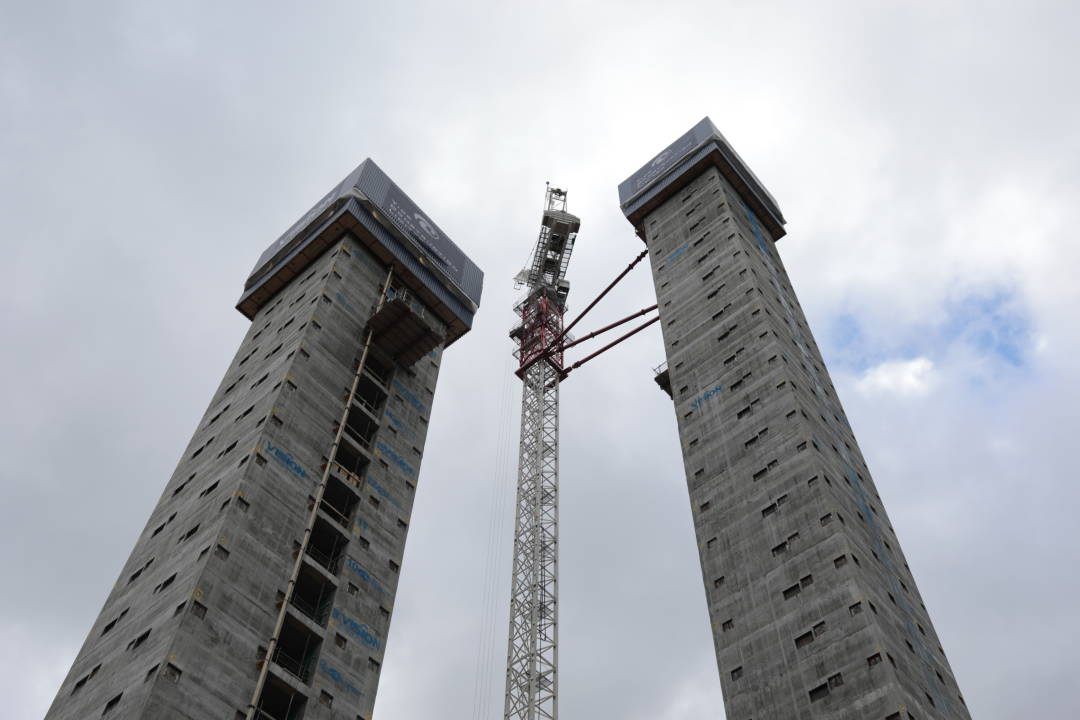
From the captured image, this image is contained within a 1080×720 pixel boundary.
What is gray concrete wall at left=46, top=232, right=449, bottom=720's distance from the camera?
4372cm

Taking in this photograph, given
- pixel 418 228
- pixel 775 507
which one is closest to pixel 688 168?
pixel 418 228

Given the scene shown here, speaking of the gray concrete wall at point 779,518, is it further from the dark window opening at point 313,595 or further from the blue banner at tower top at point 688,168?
the dark window opening at point 313,595

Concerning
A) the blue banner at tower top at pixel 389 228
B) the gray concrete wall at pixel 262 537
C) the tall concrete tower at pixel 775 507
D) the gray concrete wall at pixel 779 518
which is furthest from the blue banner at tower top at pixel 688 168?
the gray concrete wall at pixel 262 537

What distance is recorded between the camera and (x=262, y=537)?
5003 centimetres

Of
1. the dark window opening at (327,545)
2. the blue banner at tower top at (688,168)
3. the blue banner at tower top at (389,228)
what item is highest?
the blue banner at tower top at (688,168)

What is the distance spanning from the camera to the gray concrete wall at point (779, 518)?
152 feet

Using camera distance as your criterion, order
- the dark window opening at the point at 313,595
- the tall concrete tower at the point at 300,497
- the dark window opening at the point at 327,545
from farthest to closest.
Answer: the dark window opening at the point at 327,545, the dark window opening at the point at 313,595, the tall concrete tower at the point at 300,497

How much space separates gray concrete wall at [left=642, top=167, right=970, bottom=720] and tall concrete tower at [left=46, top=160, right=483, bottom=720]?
17.7 m

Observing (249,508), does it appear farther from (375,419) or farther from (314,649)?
(375,419)

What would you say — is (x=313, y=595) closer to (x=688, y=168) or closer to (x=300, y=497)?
(x=300, y=497)

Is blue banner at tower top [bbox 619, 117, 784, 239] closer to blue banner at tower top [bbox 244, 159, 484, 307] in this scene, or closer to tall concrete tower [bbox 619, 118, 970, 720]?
tall concrete tower [bbox 619, 118, 970, 720]

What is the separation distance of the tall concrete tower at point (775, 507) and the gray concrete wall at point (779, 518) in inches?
3.4

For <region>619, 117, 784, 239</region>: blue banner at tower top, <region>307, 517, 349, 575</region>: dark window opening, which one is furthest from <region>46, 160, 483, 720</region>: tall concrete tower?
<region>619, 117, 784, 239</region>: blue banner at tower top

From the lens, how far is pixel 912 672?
46688mm
